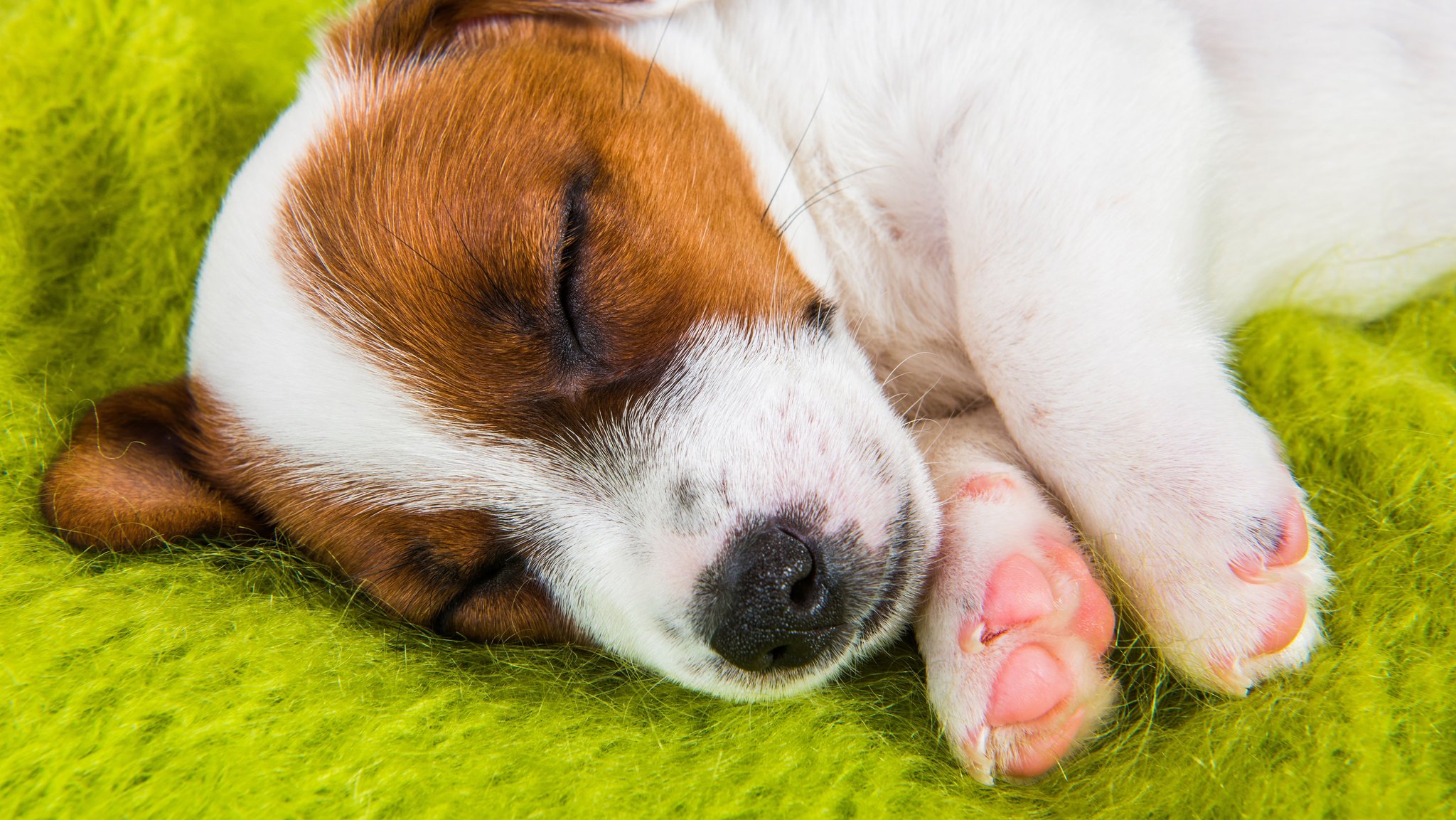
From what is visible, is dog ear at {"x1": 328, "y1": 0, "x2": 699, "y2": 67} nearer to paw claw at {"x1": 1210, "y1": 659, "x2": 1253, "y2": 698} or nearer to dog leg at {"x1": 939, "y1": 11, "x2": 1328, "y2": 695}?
dog leg at {"x1": 939, "y1": 11, "x2": 1328, "y2": 695}

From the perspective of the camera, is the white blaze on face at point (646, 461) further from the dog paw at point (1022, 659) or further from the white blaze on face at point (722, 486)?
the dog paw at point (1022, 659)

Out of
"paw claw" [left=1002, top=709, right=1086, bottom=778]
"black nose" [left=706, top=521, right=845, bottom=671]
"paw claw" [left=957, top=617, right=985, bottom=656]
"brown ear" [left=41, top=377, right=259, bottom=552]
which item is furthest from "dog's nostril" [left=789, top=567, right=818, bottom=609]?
"brown ear" [left=41, top=377, right=259, bottom=552]

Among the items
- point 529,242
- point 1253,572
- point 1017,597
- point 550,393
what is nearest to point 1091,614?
point 1017,597

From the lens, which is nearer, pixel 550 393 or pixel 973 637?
pixel 973 637

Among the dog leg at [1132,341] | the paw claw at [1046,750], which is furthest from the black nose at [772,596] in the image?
the dog leg at [1132,341]

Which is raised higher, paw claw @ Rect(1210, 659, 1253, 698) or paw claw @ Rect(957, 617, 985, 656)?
paw claw @ Rect(957, 617, 985, 656)

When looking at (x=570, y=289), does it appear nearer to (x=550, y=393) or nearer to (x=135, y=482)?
(x=550, y=393)

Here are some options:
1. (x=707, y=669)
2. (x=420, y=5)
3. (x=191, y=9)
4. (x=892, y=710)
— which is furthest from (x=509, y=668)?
(x=191, y=9)
